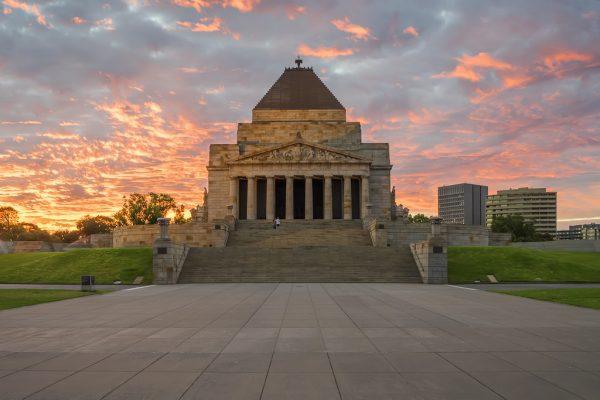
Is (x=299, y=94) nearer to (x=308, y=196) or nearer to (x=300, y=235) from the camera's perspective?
(x=308, y=196)

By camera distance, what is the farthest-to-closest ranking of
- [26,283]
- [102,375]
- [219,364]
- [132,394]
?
[26,283], [219,364], [102,375], [132,394]

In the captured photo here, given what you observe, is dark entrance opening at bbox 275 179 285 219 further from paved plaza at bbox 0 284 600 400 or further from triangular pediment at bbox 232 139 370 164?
paved plaza at bbox 0 284 600 400

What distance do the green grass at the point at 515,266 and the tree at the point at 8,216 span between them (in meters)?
126

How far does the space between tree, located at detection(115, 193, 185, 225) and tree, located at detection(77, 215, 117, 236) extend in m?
19.0

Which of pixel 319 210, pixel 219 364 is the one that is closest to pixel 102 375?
pixel 219 364

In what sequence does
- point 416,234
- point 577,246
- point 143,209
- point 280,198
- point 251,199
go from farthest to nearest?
point 143,209 < point 280,198 < point 251,199 < point 577,246 < point 416,234

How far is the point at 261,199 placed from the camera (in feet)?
266

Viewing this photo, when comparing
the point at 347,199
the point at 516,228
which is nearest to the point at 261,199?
the point at 347,199

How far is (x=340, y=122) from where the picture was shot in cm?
8650

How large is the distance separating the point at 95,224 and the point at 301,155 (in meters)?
82.0

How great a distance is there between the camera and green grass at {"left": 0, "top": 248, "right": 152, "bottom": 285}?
36281 mm

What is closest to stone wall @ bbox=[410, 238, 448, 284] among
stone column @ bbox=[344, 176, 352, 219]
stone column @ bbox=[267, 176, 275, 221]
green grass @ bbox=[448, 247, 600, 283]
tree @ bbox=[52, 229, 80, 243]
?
green grass @ bbox=[448, 247, 600, 283]

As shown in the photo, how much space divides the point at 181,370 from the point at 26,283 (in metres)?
31.4

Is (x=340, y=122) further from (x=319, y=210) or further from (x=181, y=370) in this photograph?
(x=181, y=370)
